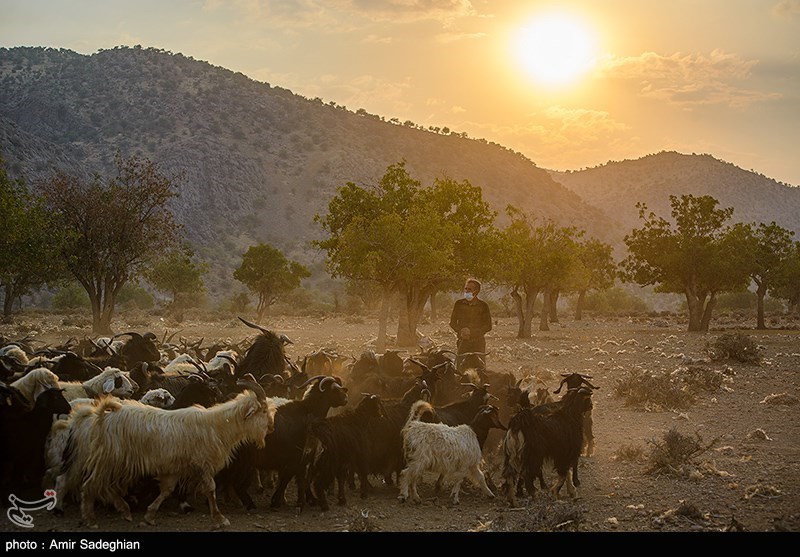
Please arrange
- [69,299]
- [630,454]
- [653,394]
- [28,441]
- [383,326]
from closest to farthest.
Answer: [28,441]
[630,454]
[653,394]
[383,326]
[69,299]

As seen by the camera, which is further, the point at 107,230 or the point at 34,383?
the point at 107,230

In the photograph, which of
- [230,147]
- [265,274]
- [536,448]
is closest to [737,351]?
[536,448]

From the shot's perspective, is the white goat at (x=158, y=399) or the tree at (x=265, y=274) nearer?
the white goat at (x=158, y=399)

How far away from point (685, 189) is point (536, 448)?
414 feet

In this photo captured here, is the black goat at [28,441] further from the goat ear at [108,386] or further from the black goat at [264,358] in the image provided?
the black goat at [264,358]

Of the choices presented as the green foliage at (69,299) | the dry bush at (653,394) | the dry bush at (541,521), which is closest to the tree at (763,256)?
the dry bush at (653,394)

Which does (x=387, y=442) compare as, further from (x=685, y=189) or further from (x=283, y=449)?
(x=685, y=189)

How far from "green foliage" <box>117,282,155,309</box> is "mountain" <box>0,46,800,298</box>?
10555mm

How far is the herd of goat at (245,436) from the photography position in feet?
24.1

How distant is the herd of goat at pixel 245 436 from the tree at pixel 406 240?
15329mm

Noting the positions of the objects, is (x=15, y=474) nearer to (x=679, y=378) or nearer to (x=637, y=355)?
(x=679, y=378)

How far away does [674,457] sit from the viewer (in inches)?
395

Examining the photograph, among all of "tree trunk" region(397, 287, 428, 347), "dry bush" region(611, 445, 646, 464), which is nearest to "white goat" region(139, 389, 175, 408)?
"dry bush" region(611, 445, 646, 464)

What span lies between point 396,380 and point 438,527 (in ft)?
13.7
